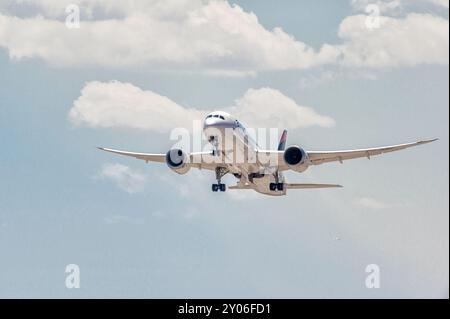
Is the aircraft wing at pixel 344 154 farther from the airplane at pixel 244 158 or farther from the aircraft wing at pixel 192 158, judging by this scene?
the aircraft wing at pixel 192 158

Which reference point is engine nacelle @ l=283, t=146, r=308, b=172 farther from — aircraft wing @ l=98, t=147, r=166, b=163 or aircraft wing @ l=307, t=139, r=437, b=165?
aircraft wing @ l=98, t=147, r=166, b=163

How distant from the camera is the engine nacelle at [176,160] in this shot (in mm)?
96625

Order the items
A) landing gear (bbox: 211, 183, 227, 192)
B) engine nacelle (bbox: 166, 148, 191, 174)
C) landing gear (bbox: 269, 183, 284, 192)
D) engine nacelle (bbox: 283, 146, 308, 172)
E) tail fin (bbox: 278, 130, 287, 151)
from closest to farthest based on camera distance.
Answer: engine nacelle (bbox: 283, 146, 308, 172) < landing gear (bbox: 211, 183, 227, 192) < engine nacelle (bbox: 166, 148, 191, 174) < landing gear (bbox: 269, 183, 284, 192) < tail fin (bbox: 278, 130, 287, 151)

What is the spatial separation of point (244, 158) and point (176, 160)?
793 cm

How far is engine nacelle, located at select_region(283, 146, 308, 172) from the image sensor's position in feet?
303

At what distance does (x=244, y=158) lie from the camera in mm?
91438

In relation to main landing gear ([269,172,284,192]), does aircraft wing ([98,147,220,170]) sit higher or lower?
higher

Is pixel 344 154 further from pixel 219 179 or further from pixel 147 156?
pixel 147 156

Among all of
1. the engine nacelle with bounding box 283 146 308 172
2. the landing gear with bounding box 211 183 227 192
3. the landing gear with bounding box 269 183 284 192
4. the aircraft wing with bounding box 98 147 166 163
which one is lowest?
the landing gear with bounding box 211 183 227 192

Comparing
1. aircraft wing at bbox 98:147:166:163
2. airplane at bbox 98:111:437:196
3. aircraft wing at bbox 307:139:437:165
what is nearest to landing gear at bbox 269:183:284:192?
airplane at bbox 98:111:437:196
